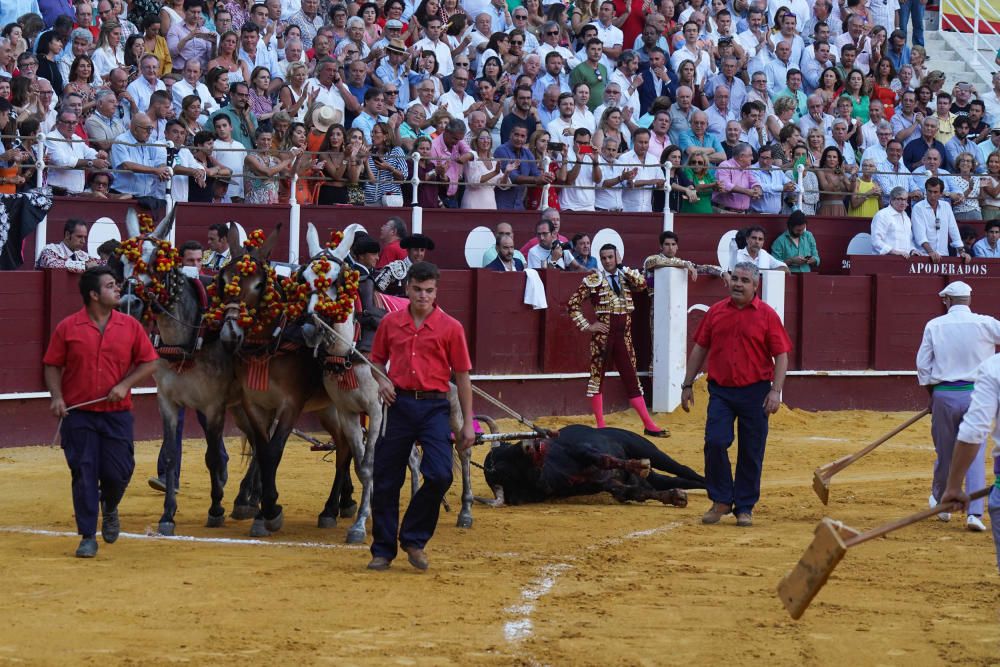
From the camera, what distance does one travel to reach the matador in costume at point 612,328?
54.5 ft

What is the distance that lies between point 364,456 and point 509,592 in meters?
2.38

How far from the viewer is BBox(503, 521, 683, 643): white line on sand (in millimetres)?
7430

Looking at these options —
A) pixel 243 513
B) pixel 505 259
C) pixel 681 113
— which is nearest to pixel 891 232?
pixel 681 113

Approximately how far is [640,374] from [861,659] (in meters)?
11.9

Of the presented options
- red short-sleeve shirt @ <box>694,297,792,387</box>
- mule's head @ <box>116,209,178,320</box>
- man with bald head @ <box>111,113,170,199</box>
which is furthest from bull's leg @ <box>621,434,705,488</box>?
man with bald head @ <box>111,113,170,199</box>

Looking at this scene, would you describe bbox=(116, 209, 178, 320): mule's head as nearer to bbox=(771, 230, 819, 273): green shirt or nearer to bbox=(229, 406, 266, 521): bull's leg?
bbox=(229, 406, 266, 521): bull's leg

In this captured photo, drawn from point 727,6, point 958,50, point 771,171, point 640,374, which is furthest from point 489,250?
point 958,50

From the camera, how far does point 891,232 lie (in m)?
20.0

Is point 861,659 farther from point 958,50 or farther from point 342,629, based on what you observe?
point 958,50

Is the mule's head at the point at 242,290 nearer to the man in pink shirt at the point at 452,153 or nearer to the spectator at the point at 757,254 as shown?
the man in pink shirt at the point at 452,153

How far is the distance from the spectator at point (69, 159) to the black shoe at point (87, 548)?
601 cm

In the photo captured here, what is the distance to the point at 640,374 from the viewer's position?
1886 cm

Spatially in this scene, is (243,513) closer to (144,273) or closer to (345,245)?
(144,273)

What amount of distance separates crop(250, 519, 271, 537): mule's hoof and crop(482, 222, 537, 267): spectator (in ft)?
24.5
